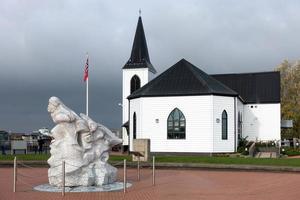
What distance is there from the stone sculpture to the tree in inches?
2088

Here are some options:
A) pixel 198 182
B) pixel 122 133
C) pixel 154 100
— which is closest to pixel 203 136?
pixel 154 100

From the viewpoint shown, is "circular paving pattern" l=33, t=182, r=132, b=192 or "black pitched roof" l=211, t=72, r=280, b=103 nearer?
"circular paving pattern" l=33, t=182, r=132, b=192

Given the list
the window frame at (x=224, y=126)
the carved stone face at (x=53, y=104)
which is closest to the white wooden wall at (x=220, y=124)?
the window frame at (x=224, y=126)

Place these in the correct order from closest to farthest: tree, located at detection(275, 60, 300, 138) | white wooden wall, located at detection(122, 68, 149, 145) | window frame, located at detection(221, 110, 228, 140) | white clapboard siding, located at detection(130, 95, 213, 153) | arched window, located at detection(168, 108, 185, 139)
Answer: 1. white clapboard siding, located at detection(130, 95, 213, 153)
2. arched window, located at detection(168, 108, 185, 139)
3. window frame, located at detection(221, 110, 228, 140)
4. white wooden wall, located at detection(122, 68, 149, 145)
5. tree, located at detection(275, 60, 300, 138)

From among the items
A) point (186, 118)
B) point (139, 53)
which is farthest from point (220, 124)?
point (139, 53)

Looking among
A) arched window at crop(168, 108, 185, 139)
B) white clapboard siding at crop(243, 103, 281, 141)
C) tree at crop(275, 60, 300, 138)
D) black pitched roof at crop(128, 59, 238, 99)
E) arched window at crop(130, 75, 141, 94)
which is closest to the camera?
arched window at crop(168, 108, 185, 139)

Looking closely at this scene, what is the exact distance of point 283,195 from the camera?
49.6 feet

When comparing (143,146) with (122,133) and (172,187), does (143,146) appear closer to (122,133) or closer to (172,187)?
(172,187)

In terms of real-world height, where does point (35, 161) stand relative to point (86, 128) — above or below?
below

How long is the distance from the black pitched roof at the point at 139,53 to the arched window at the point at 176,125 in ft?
50.8

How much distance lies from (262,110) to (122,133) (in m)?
15.7

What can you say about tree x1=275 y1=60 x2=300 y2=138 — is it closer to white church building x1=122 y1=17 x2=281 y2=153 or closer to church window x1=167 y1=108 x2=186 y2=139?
white church building x1=122 y1=17 x2=281 y2=153

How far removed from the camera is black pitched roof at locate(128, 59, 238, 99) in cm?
4059

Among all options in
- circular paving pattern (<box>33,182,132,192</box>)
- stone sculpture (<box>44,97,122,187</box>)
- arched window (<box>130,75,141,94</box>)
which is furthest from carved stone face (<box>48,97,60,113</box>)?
arched window (<box>130,75,141,94</box>)
